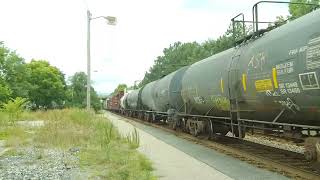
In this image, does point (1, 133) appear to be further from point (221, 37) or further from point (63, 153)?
point (221, 37)

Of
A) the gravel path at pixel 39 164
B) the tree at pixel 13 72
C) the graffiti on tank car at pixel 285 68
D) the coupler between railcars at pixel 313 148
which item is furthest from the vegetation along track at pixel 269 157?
the tree at pixel 13 72

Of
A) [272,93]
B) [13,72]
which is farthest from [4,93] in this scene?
[272,93]

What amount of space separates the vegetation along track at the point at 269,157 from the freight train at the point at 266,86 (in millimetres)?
495

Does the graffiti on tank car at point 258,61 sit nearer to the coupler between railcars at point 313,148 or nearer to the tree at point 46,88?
the coupler between railcars at point 313,148

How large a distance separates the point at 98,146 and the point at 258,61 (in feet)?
22.0

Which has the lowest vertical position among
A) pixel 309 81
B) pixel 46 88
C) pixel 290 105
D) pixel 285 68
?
pixel 290 105

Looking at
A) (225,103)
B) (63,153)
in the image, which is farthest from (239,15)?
(63,153)

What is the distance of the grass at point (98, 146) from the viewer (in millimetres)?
10684

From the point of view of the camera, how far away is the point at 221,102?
1524cm

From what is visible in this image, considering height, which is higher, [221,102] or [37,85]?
[37,85]

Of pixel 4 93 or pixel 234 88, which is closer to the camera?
pixel 234 88

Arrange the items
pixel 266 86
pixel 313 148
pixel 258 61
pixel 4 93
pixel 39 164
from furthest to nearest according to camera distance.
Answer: pixel 4 93
pixel 39 164
pixel 258 61
pixel 266 86
pixel 313 148

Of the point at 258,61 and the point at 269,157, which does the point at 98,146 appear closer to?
the point at 269,157

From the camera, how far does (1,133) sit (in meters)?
22.8
